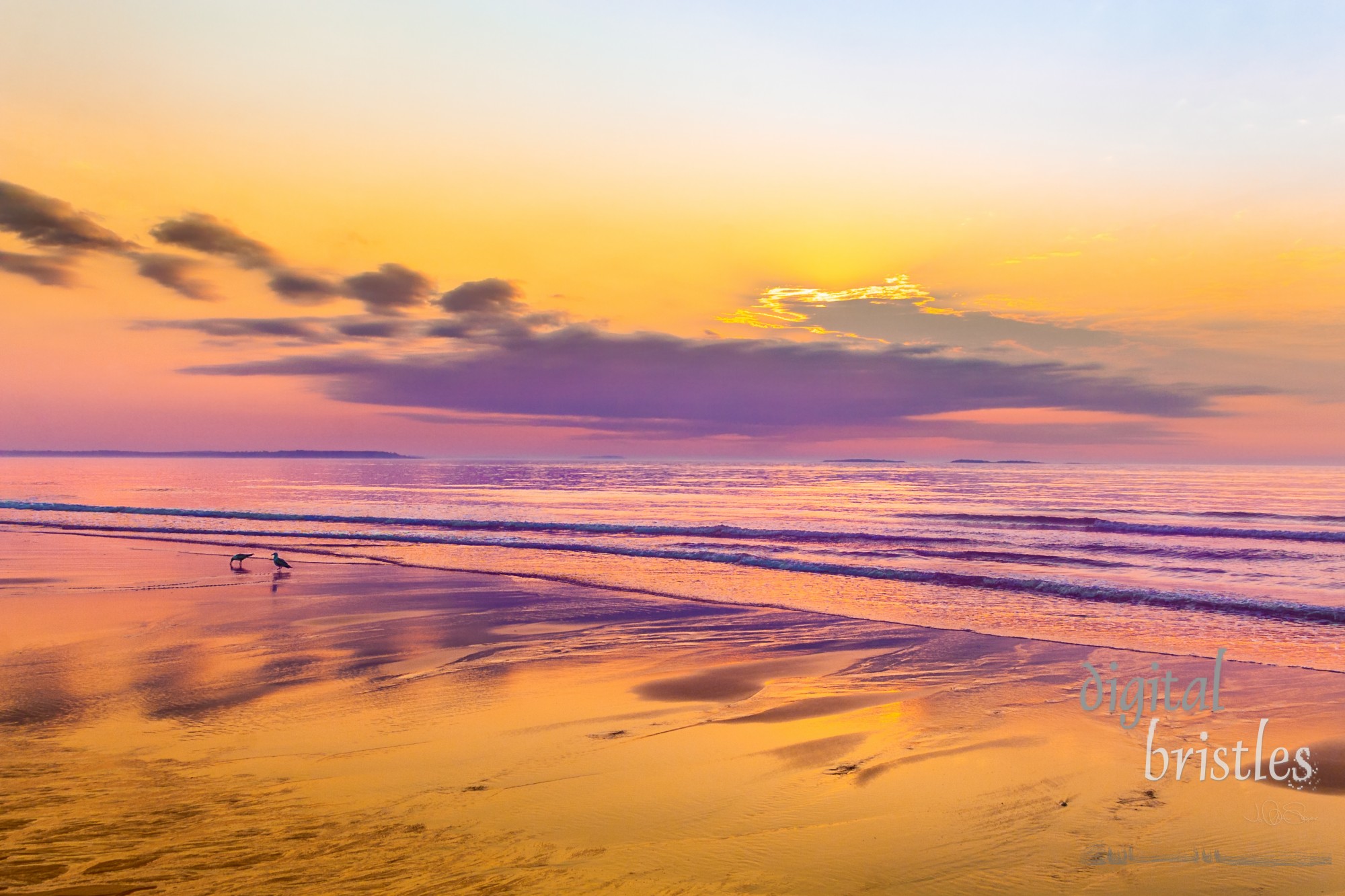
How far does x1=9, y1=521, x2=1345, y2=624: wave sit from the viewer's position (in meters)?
14.3

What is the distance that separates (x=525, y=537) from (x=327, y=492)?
3236cm

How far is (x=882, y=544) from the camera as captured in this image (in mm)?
25156

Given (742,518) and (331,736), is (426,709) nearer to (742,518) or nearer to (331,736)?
(331,736)

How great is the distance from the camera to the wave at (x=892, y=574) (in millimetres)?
14281

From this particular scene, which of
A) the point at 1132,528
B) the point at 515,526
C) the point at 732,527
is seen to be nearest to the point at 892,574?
the point at 732,527

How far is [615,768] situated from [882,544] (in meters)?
20.5

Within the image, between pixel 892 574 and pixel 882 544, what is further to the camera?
pixel 882 544

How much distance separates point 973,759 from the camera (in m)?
6.37
